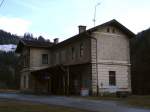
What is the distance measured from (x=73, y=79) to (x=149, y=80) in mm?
13915

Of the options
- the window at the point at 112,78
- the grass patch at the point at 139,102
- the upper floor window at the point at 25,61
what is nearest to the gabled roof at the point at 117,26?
the window at the point at 112,78

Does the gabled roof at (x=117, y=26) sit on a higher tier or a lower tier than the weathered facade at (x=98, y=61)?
higher

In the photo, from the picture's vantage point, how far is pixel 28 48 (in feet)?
149

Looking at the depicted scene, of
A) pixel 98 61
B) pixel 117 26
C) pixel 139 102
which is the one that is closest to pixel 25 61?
pixel 98 61

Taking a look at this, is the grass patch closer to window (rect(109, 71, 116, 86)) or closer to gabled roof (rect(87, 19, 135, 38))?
window (rect(109, 71, 116, 86))

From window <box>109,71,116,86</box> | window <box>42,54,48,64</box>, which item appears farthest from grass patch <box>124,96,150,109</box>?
window <box>42,54,48,64</box>

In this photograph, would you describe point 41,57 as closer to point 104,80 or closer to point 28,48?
point 28,48

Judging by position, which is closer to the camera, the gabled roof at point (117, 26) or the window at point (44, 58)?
the gabled roof at point (117, 26)

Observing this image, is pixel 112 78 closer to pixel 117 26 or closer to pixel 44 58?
pixel 117 26

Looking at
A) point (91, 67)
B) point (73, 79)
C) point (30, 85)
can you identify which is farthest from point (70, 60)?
point (30, 85)

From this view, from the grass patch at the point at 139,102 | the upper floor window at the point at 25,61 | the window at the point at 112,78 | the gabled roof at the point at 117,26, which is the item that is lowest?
the grass patch at the point at 139,102

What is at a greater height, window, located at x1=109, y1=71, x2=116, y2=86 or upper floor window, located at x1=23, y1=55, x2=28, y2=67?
upper floor window, located at x1=23, y1=55, x2=28, y2=67

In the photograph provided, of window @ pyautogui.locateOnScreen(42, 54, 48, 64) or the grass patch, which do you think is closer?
the grass patch

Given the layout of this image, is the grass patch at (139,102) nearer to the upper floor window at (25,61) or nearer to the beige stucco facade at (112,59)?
the beige stucco facade at (112,59)
